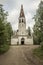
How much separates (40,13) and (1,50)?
35.2 feet

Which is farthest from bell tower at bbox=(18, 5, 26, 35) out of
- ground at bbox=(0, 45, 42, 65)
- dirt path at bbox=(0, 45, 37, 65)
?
ground at bbox=(0, 45, 42, 65)

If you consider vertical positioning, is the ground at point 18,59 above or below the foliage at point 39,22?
below

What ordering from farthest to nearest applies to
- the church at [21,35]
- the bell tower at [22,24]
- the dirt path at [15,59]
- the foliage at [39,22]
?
the bell tower at [22,24] < the church at [21,35] < the foliage at [39,22] < the dirt path at [15,59]

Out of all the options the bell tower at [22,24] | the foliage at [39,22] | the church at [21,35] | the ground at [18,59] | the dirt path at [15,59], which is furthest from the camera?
Answer: the bell tower at [22,24]

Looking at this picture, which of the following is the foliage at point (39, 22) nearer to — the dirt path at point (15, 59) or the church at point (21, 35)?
the dirt path at point (15, 59)

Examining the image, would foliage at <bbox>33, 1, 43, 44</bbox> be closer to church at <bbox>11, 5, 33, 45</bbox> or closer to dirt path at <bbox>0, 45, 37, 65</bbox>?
dirt path at <bbox>0, 45, 37, 65</bbox>

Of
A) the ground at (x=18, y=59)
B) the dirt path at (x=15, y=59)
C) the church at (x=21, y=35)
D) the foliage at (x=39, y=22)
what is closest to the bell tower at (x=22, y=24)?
the church at (x=21, y=35)

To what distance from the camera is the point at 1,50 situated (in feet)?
127

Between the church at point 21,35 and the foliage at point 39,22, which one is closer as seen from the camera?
the foliage at point 39,22

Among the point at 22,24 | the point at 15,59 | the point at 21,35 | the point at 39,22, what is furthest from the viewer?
the point at 22,24

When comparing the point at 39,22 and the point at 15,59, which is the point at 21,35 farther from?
the point at 15,59

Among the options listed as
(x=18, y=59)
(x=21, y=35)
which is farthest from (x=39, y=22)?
(x=21, y=35)

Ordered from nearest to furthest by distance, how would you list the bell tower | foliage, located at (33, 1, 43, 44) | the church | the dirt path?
the dirt path → foliage, located at (33, 1, 43, 44) → the church → the bell tower

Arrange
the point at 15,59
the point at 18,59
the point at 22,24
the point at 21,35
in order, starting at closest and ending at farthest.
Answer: the point at 18,59, the point at 15,59, the point at 21,35, the point at 22,24
